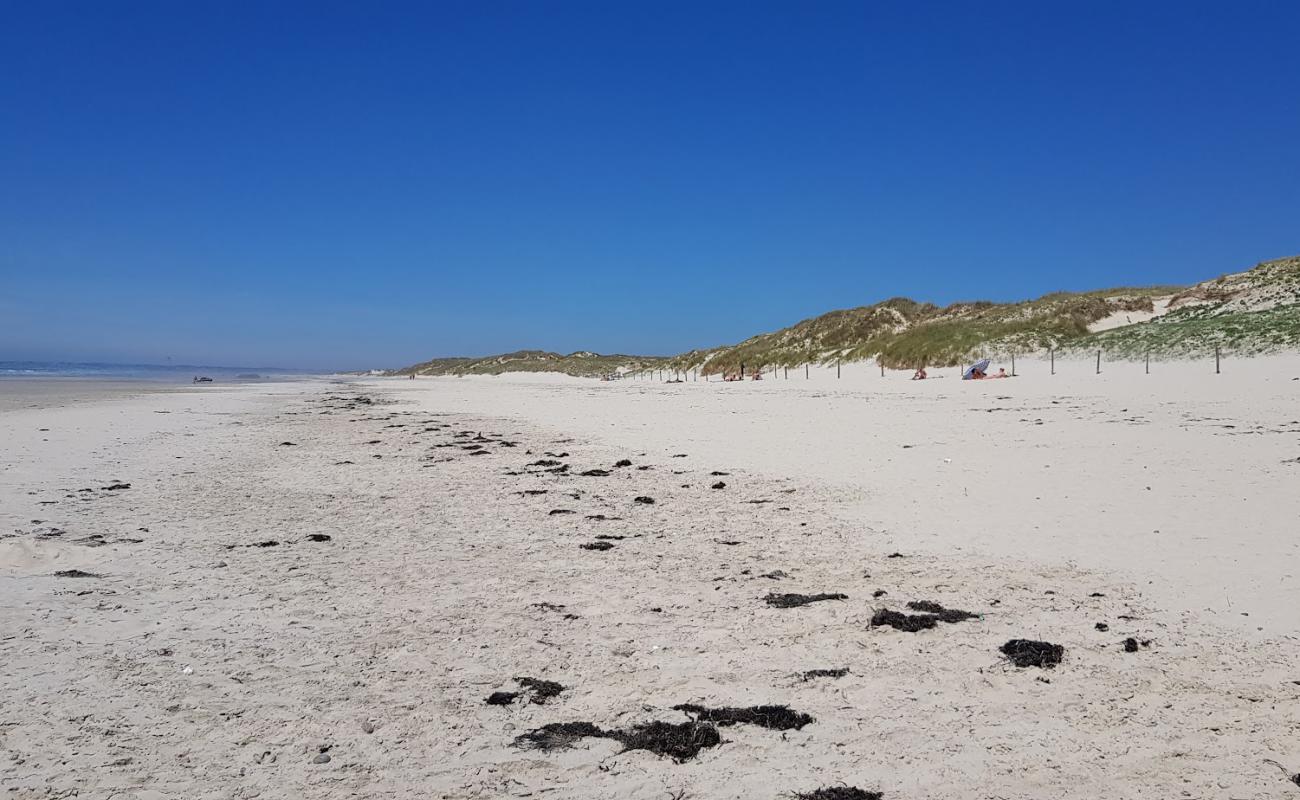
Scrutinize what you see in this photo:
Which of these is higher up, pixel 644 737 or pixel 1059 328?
pixel 1059 328

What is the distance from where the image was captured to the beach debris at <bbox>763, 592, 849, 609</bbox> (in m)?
5.62

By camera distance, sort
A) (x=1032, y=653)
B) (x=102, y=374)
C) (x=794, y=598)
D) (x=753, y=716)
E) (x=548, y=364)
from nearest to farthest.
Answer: (x=753, y=716) → (x=1032, y=653) → (x=794, y=598) → (x=102, y=374) → (x=548, y=364)

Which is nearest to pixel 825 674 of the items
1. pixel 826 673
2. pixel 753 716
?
pixel 826 673

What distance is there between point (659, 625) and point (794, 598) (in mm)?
1150

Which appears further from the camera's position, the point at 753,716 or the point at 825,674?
the point at 825,674

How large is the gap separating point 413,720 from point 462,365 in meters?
147

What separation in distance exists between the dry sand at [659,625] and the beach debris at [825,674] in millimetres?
58

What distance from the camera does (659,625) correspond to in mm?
5254

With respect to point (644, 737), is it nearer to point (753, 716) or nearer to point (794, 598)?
point (753, 716)

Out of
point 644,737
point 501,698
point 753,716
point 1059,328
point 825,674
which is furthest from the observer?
point 1059,328

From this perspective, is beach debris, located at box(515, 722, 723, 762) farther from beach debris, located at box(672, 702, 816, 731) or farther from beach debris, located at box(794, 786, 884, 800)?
beach debris, located at box(794, 786, 884, 800)

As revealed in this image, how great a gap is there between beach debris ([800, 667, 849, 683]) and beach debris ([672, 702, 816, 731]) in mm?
407

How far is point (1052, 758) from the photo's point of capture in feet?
11.1

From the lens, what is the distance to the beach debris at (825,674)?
434 cm
